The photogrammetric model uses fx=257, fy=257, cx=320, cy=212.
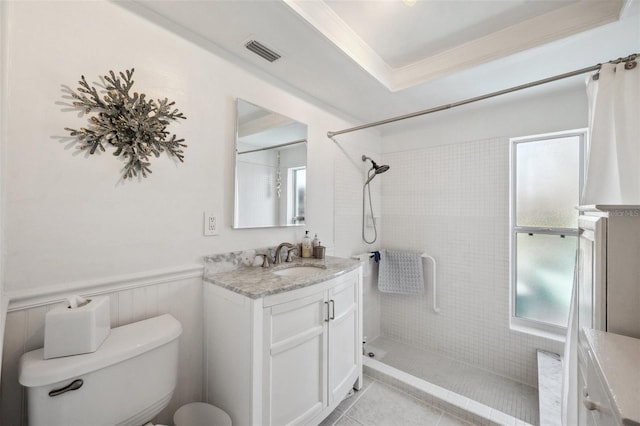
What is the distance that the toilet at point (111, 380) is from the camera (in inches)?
33.4

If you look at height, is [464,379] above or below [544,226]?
below

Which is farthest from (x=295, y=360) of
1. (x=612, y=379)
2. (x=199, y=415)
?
(x=612, y=379)

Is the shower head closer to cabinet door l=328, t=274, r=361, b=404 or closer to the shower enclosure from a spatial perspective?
the shower enclosure

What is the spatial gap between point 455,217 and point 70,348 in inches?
111

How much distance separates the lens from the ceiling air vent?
153cm

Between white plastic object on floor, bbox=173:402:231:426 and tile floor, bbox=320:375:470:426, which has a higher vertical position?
white plastic object on floor, bbox=173:402:231:426

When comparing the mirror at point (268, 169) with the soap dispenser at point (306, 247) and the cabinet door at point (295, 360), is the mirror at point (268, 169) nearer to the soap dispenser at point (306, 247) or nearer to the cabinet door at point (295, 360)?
the soap dispenser at point (306, 247)

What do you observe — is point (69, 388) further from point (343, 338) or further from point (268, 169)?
point (268, 169)

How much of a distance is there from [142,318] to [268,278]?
0.64 meters

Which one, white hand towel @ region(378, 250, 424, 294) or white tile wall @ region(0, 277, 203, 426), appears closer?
white tile wall @ region(0, 277, 203, 426)

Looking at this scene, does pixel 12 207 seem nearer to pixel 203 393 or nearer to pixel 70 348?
pixel 70 348

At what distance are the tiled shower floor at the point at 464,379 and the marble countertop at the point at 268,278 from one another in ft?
4.44

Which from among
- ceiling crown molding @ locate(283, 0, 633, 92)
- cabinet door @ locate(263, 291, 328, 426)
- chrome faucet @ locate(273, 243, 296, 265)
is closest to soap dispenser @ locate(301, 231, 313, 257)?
chrome faucet @ locate(273, 243, 296, 265)

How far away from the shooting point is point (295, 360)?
138cm
